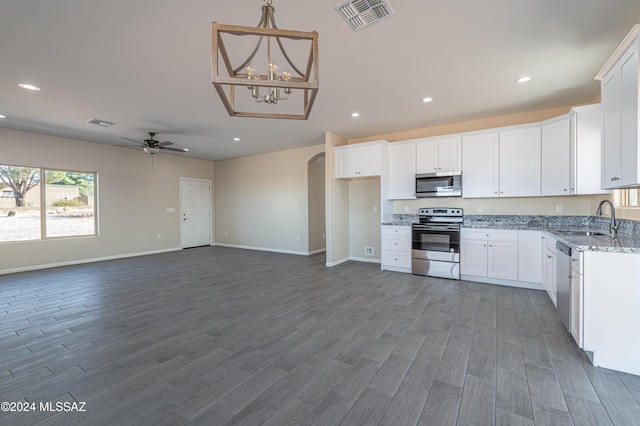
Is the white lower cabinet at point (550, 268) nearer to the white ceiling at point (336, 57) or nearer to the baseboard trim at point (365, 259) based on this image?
the white ceiling at point (336, 57)

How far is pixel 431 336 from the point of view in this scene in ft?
8.64

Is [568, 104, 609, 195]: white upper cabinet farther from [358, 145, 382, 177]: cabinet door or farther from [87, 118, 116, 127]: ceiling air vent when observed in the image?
[87, 118, 116, 127]: ceiling air vent

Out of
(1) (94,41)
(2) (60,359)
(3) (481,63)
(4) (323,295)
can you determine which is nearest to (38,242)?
(2) (60,359)

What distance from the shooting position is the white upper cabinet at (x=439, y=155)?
475cm

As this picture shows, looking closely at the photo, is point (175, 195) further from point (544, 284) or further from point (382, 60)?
point (544, 284)

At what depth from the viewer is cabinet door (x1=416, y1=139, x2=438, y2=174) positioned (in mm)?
4928

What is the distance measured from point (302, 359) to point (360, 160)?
4106mm

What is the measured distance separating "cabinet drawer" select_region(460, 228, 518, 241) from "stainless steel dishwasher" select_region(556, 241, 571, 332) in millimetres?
1192

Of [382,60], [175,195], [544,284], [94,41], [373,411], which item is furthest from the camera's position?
[175,195]

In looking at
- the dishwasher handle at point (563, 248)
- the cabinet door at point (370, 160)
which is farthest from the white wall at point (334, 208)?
the dishwasher handle at point (563, 248)

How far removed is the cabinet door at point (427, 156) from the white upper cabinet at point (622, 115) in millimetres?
2413

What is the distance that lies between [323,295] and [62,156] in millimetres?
6567

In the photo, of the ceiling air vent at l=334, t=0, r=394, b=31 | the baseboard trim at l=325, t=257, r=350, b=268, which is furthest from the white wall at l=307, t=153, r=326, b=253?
the ceiling air vent at l=334, t=0, r=394, b=31

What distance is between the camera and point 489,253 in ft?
14.1
